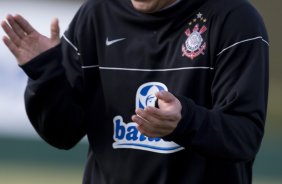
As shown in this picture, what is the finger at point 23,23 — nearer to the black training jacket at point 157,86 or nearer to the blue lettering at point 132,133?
the black training jacket at point 157,86

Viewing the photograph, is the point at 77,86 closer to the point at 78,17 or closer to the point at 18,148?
the point at 78,17

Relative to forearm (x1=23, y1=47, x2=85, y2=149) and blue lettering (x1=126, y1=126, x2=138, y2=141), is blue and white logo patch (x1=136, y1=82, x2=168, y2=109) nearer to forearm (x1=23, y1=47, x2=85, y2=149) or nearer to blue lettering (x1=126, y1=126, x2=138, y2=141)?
blue lettering (x1=126, y1=126, x2=138, y2=141)

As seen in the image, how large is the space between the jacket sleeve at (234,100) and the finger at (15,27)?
0.56m

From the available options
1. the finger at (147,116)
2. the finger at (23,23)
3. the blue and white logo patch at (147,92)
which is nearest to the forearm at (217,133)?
the finger at (147,116)

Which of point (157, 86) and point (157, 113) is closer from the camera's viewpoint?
point (157, 113)

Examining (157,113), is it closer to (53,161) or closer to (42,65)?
(42,65)

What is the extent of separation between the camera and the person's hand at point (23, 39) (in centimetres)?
252

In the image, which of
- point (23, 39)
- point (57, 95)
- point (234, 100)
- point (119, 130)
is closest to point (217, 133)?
point (234, 100)

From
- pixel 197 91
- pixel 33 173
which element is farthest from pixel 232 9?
pixel 33 173

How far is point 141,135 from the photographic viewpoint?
8.43 feet

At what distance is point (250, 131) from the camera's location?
242 centimetres

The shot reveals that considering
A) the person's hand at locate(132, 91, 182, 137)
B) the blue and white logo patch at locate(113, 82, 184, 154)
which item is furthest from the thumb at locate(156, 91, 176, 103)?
the blue and white logo patch at locate(113, 82, 184, 154)

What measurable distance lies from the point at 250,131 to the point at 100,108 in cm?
50

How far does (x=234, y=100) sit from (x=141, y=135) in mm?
326
